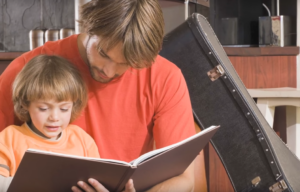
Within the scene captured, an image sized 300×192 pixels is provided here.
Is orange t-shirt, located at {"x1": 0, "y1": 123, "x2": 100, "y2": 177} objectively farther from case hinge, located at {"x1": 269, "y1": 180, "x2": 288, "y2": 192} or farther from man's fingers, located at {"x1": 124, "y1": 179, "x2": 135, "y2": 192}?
case hinge, located at {"x1": 269, "y1": 180, "x2": 288, "y2": 192}

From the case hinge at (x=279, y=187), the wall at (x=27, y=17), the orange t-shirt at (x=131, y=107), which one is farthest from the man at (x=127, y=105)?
the wall at (x=27, y=17)

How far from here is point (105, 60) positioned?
4.27 ft

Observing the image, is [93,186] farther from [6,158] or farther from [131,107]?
[131,107]

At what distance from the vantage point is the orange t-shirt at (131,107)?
57.9 inches

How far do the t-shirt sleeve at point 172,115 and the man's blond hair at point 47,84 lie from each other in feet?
0.78

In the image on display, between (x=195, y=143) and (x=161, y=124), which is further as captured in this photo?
(x=161, y=124)

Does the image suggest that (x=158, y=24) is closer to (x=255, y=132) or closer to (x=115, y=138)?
(x=115, y=138)

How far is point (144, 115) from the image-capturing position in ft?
4.89

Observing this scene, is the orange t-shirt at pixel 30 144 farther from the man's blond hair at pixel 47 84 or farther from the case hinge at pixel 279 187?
the case hinge at pixel 279 187

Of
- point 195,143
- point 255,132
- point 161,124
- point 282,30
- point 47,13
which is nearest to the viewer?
point 195,143

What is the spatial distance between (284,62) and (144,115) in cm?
135

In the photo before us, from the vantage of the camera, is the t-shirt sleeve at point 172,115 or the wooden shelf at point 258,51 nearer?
the t-shirt sleeve at point 172,115

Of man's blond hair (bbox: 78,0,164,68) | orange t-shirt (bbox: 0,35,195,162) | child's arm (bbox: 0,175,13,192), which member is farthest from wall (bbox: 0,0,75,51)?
child's arm (bbox: 0,175,13,192)

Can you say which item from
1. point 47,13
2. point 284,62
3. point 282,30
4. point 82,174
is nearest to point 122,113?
point 82,174
